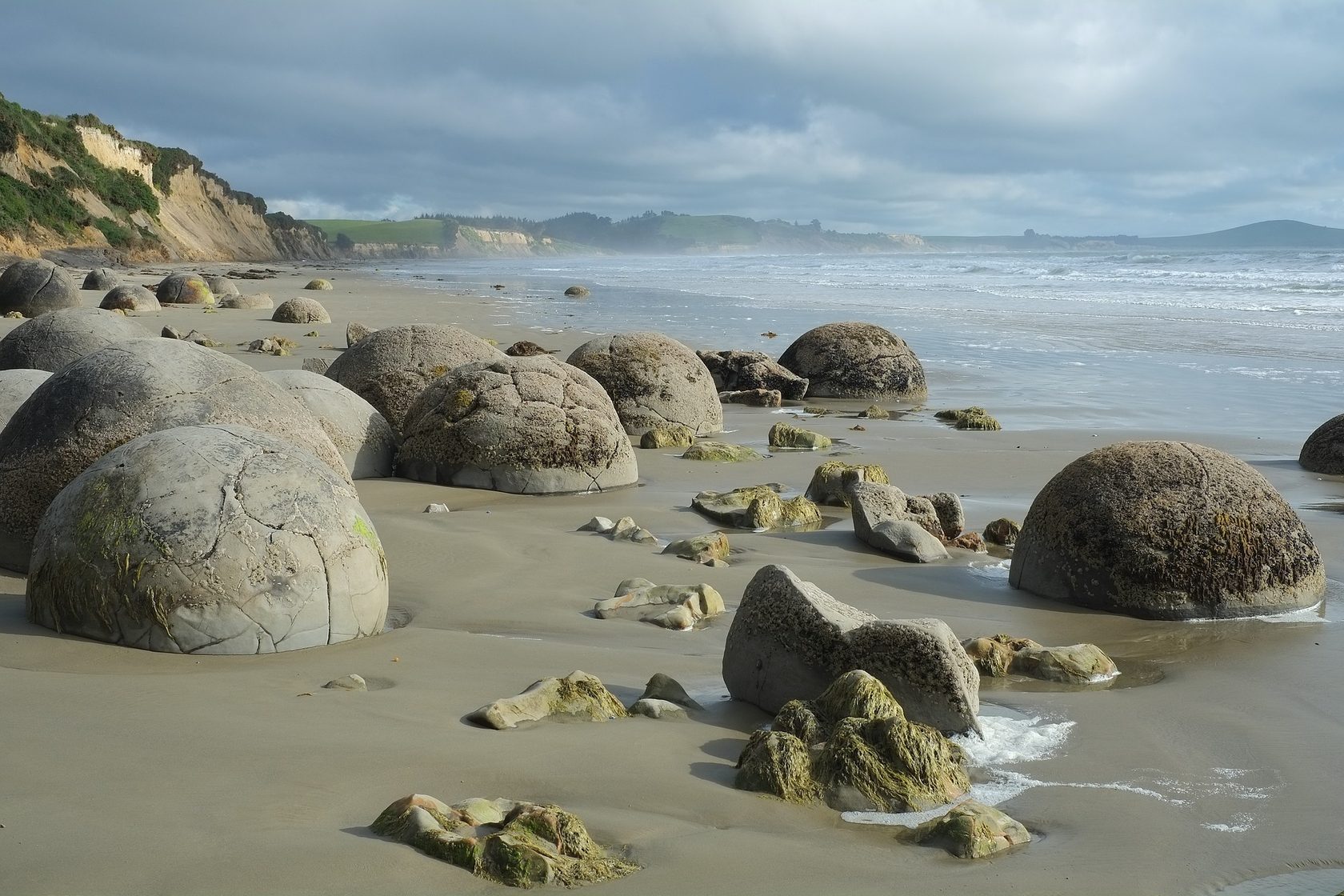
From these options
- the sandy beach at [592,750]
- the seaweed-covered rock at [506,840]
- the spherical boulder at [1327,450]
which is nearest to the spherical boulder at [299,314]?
the sandy beach at [592,750]

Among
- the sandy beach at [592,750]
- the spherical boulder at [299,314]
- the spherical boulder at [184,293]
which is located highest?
the spherical boulder at [184,293]

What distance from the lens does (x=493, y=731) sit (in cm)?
389

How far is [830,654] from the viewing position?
13.9ft

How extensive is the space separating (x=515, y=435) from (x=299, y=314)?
55.4 ft

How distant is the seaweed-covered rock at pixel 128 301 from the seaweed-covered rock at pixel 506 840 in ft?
75.0

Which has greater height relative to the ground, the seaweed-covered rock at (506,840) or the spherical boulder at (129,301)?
the spherical boulder at (129,301)

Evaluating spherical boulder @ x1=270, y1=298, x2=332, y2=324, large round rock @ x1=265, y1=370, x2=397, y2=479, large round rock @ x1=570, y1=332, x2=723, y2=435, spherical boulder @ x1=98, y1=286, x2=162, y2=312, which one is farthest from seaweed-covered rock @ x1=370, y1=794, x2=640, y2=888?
spherical boulder @ x1=98, y1=286, x2=162, y2=312

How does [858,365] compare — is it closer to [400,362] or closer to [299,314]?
[400,362]

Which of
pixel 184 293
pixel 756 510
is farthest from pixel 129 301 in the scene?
pixel 756 510

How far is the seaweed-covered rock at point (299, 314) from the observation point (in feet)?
79.0

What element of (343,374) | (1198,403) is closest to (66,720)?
(343,374)

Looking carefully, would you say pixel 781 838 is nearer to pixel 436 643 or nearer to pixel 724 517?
pixel 436 643

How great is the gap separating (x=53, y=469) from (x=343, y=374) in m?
4.76

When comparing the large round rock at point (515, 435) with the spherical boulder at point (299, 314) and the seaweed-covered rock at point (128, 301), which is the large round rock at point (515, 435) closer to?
the spherical boulder at point (299, 314)
